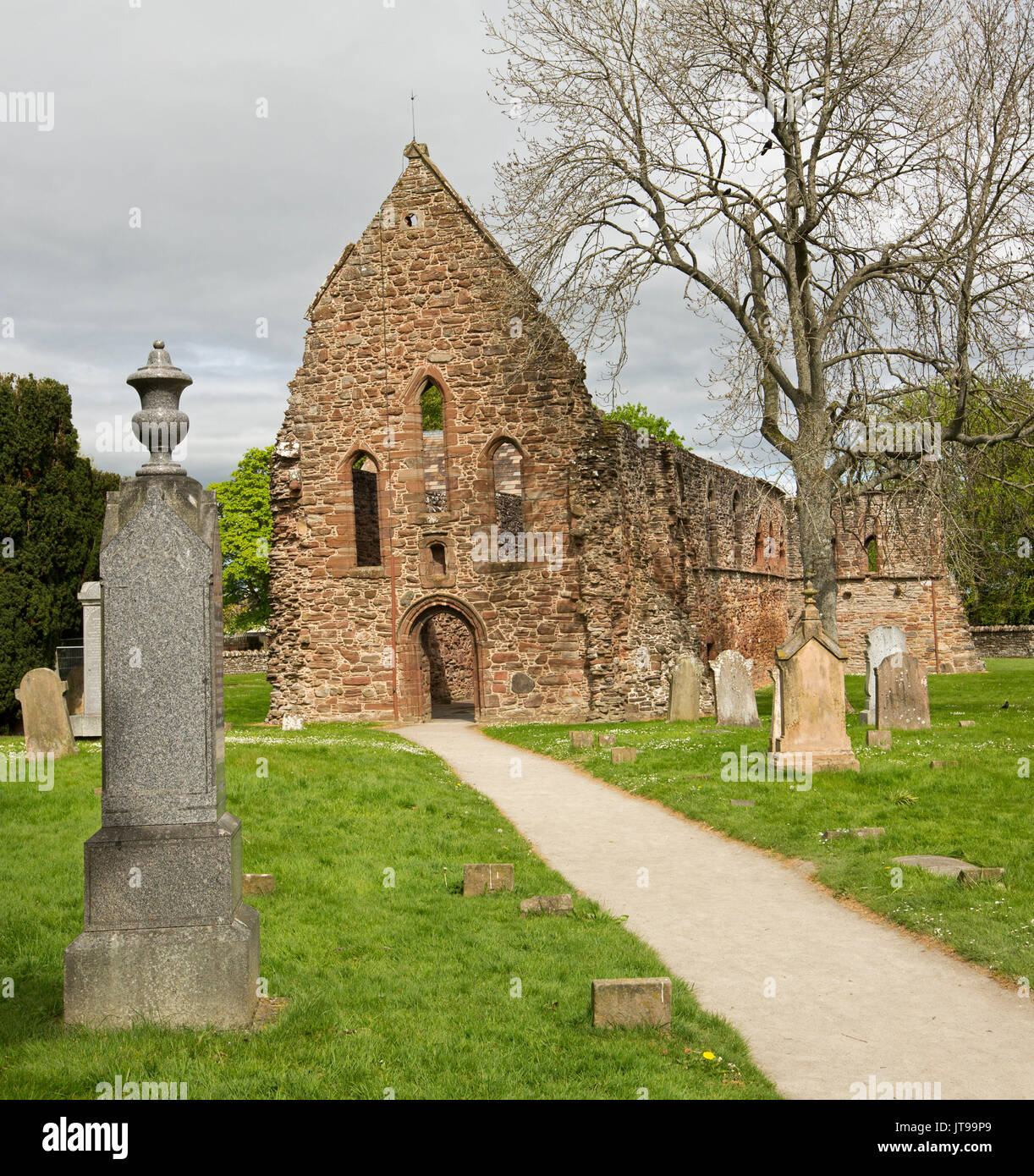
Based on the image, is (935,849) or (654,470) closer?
(935,849)

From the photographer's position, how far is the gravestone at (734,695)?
58.0 feet

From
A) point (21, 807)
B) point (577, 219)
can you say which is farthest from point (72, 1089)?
point (577, 219)

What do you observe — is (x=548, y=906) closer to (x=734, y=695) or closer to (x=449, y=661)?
(x=734, y=695)

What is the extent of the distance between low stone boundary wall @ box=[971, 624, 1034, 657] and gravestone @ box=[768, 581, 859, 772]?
114 feet

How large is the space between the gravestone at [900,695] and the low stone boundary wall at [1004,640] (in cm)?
3024

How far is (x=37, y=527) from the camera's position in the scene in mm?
19938

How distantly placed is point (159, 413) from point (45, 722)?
883 centimetres

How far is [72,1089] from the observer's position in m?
4.41

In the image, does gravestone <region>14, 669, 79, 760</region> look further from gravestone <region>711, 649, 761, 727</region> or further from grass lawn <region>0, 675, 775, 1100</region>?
gravestone <region>711, 649, 761, 727</region>

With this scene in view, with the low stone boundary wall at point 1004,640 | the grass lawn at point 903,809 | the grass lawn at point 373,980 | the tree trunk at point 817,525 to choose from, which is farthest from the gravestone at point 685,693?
the low stone boundary wall at point 1004,640

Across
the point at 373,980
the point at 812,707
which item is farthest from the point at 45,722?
the point at 812,707

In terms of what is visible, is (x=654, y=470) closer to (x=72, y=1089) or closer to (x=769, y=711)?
(x=769, y=711)

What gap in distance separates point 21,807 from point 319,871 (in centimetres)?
349

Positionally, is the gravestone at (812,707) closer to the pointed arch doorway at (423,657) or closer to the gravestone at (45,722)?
the gravestone at (45,722)
